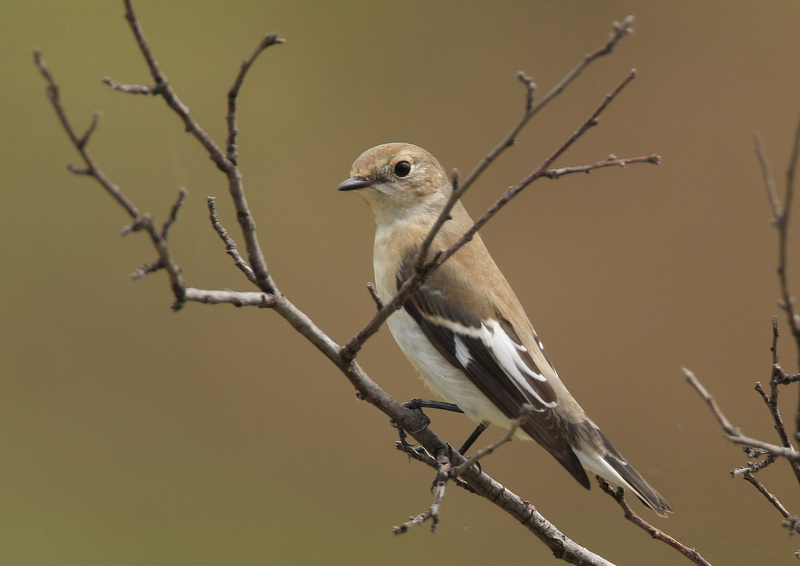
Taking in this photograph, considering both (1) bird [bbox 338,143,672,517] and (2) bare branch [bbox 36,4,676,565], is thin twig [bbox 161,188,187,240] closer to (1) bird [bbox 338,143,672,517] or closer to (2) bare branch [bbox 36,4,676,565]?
(2) bare branch [bbox 36,4,676,565]

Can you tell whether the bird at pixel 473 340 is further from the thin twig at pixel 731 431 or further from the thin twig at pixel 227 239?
the thin twig at pixel 731 431

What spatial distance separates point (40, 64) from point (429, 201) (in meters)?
1.38

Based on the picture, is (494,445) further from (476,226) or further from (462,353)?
(462,353)

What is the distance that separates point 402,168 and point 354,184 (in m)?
0.17

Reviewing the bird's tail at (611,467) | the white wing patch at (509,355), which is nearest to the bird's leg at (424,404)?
the white wing patch at (509,355)

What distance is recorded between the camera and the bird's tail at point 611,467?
1.63m

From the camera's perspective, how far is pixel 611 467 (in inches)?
65.9

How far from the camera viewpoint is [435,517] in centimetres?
111

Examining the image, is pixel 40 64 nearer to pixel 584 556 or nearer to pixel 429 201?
pixel 584 556

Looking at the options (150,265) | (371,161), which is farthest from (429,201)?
(150,265)

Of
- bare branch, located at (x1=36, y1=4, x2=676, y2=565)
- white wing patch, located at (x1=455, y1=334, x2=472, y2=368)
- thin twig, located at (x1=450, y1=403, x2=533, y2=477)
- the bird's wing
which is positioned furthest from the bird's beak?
thin twig, located at (x1=450, y1=403, x2=533, y2=477)

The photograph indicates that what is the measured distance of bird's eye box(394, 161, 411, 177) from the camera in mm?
2055

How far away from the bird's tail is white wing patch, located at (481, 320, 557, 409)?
4.8 inches

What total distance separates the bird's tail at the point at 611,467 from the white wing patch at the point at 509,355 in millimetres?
122
